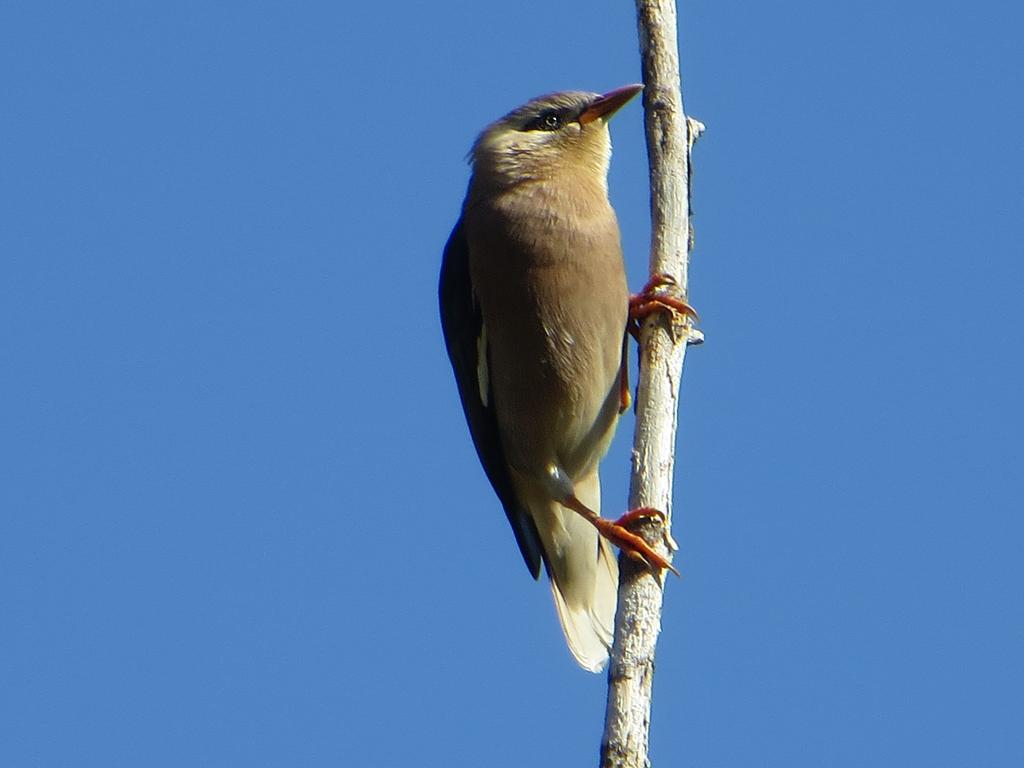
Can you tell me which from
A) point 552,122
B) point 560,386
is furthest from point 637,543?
point 552,122

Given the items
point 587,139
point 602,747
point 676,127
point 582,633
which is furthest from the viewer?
point 582,633

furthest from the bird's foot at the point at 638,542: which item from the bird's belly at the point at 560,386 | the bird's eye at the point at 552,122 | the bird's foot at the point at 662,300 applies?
the bird's eye at the point at 552,122

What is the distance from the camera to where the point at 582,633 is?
23.2 ft

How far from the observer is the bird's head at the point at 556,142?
6492 millimetres

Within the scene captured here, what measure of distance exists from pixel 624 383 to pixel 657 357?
1.40 m

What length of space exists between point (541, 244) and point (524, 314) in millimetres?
315

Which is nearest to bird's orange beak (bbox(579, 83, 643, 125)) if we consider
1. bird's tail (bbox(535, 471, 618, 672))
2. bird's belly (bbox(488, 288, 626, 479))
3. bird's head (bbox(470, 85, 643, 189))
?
bird's head (bbox(470, 85, 643, 189))

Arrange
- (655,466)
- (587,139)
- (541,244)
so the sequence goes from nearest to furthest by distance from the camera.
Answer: (655,466)
(541,244)
(587,139)

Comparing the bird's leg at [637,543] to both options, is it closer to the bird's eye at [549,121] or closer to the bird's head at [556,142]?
the bird's head at [556,142]

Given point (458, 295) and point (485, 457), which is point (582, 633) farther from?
point (458, 295)

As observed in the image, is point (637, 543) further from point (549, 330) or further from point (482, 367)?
point (482, 367)

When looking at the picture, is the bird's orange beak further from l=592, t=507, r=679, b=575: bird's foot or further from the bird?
l=592, t=507, r=679, b=575: bird's foot

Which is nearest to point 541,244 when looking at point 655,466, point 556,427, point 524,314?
point 524,314

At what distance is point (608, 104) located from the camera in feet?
21.4
